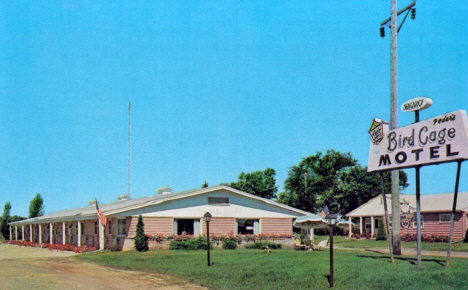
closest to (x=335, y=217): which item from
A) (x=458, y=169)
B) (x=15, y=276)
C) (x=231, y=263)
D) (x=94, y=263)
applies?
(x=458, y=169)

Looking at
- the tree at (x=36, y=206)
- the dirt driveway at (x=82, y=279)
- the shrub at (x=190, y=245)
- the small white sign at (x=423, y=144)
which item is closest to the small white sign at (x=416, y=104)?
the small white sign at (x=423, y=144)

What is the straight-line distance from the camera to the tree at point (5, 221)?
67625mm

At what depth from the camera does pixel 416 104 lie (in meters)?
15.9

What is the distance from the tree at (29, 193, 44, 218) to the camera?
6956 cm

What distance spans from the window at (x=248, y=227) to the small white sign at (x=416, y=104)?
1767 centimetres

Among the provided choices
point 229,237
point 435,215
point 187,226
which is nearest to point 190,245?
point 187,226

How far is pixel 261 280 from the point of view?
14.4 m

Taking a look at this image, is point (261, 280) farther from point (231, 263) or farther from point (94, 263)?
point (94, 263)

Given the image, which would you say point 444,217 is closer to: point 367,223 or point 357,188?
point 367,223

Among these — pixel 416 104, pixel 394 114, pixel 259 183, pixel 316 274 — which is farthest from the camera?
pixel 259 183

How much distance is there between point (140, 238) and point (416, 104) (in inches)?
691

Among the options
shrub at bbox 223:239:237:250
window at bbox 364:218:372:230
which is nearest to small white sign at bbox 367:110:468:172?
shrub at bbox 223:239:237:250

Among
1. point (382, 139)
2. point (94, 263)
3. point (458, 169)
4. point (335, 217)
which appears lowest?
point (94, 263)

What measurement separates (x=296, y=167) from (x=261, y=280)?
5368 cm
